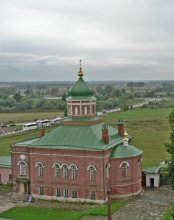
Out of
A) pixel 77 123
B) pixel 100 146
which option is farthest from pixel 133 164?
pixel 77 123

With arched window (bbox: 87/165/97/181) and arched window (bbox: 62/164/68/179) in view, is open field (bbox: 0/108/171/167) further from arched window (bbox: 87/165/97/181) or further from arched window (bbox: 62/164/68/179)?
arched window (bbox: 62/164/68/179)

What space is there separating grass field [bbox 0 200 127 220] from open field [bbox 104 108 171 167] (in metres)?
19.4

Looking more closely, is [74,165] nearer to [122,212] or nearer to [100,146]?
[100,146]

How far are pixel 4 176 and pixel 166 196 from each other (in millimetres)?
17381

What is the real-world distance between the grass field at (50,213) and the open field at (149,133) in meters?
19.4

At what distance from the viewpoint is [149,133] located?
8531cm

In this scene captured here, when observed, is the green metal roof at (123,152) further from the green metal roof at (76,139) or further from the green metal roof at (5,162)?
the green metal roof at (5,162)

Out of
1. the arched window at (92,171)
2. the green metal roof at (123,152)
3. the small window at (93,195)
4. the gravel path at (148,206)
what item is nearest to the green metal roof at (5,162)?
the arched window at (92,171)

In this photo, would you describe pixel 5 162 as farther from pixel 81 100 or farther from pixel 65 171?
pixel 81 100

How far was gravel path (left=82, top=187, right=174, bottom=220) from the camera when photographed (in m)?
34.2

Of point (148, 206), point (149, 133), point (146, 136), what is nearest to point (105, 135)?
point (148, 206)

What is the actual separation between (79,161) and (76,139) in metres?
2.24

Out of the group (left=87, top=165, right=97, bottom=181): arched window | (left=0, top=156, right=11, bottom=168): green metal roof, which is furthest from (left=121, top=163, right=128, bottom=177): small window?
(left=0, top=156, right=11, bottom=168): green metal roof

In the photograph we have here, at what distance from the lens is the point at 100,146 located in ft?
127
